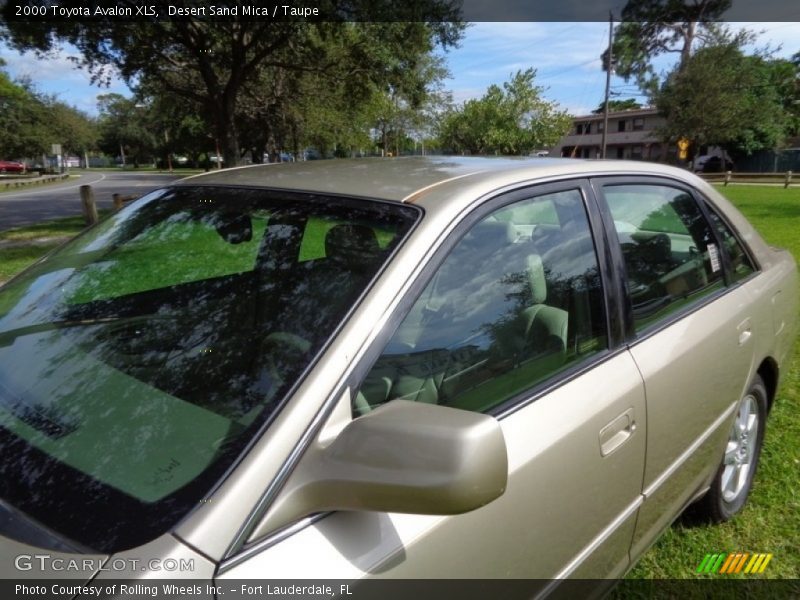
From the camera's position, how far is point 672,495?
6.97 ft

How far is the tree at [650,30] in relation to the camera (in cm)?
4256

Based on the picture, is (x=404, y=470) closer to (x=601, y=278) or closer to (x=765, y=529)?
(x=601, y=278)

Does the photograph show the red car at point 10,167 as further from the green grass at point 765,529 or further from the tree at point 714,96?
the green grass at point 765,529

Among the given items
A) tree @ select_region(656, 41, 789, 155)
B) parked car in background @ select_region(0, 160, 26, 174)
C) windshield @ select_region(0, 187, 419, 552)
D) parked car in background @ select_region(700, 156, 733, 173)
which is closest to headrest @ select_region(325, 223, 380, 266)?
windshield @ select_region(0, 187, 419, 552)

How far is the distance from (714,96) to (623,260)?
41.0 m

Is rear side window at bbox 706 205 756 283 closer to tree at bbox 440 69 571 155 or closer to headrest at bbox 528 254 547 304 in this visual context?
headrest at bbox 528 254 547 304

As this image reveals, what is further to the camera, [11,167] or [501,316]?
[11,167]

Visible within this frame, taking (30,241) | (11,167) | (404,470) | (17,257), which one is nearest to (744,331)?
(404,470)

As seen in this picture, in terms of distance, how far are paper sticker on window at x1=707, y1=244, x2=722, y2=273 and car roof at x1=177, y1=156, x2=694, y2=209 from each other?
18.2 inches

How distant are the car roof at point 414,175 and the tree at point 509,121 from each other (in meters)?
46.3

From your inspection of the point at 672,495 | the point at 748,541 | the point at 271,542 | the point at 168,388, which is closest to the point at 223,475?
the point at 271,542

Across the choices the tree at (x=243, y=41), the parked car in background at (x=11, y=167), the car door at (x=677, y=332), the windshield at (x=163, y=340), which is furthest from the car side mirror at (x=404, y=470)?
the parked car in background at (x=11, y=167)

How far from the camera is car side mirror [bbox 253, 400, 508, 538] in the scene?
108 centimetres

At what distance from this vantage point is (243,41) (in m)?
14.6
